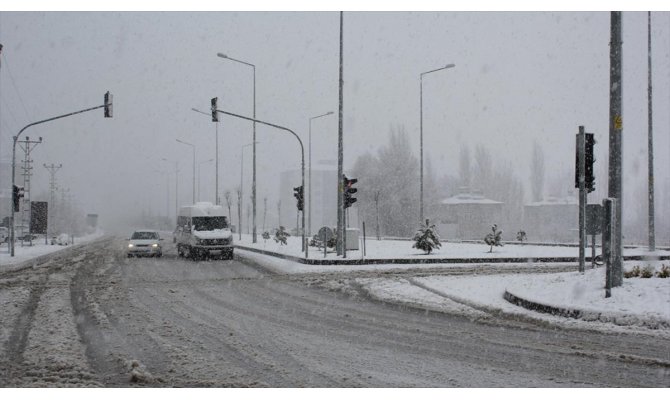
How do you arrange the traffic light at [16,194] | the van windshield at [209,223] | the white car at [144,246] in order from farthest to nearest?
the traffic light at [16,194], the white car at [144,246], the van windshield at [209,223]

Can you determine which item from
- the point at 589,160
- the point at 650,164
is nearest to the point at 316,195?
→ the point at 650,164

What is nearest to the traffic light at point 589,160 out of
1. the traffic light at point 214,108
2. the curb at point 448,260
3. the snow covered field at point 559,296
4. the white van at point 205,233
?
the snow covered field at point 559,296

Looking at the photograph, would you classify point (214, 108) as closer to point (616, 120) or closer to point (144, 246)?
point (144, 246)

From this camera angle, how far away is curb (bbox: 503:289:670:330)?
9.32 meters

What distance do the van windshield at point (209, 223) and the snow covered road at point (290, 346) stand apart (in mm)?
14200

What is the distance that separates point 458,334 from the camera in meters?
8.83

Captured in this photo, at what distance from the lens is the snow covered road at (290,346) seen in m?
6.21

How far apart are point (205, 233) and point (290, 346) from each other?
1973 cm

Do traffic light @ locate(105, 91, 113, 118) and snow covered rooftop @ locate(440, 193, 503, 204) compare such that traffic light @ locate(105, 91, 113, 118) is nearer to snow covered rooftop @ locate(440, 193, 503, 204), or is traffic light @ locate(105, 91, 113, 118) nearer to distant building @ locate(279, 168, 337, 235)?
snow covered rooftop @ locate(440, 193, 503, 204)

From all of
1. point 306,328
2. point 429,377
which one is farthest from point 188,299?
point 429,377

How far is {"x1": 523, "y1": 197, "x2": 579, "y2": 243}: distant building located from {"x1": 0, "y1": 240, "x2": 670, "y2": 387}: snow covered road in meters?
70.7

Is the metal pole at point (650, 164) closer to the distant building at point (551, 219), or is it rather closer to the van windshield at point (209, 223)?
the van windshield at point (209, 223)

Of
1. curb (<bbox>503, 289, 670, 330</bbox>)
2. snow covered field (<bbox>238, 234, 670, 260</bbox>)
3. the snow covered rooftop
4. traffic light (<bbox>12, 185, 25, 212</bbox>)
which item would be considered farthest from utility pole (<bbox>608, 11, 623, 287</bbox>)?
the snow covered rooftop

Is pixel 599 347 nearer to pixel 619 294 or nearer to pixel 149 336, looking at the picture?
pixel 619 294
